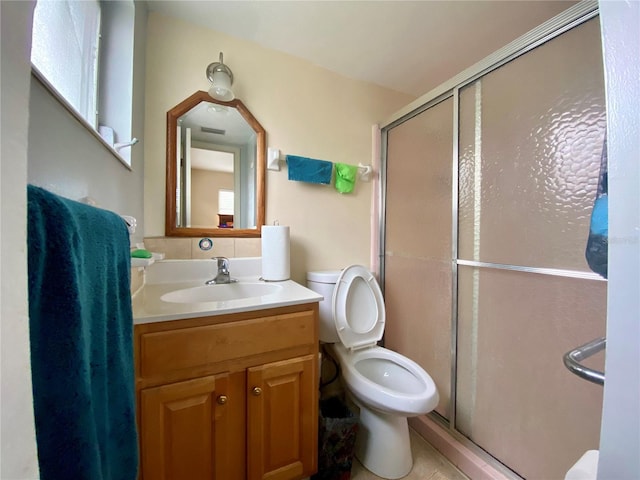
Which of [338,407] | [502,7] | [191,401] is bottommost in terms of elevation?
[338,407]

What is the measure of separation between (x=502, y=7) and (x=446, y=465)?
7.12ft

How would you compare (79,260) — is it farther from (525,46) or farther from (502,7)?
(502,7)

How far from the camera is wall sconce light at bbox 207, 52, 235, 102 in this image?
3.88 feet

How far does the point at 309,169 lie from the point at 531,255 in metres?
1.13

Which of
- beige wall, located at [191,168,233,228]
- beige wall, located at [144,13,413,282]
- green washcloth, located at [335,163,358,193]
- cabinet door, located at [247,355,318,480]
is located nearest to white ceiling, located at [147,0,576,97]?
beige wall, located at [144,13,413,282]

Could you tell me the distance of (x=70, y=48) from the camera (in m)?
0.67

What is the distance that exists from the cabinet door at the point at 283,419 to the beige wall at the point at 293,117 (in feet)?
2.10

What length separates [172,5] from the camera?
1139mm

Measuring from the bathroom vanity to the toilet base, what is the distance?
0.98ft

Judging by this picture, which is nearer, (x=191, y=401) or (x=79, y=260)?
(x=79, y=260)

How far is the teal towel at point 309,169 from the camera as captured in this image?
141 centimetres

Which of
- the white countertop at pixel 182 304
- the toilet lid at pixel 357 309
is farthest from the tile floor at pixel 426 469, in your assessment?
the white countertop at pixel 182 304

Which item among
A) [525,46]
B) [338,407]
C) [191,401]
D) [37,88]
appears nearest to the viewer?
[37,88]

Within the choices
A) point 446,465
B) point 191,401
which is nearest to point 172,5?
point 191,401
